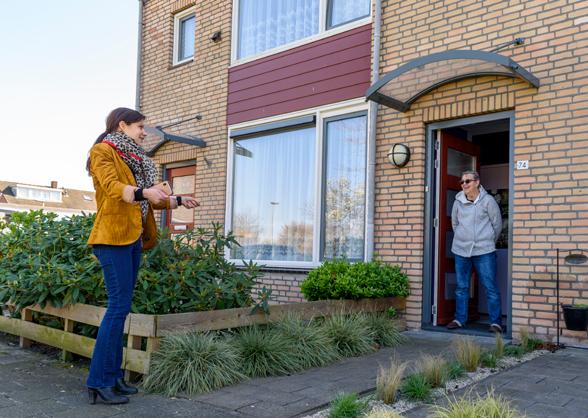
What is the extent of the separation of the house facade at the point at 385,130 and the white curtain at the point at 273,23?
0.9 inches

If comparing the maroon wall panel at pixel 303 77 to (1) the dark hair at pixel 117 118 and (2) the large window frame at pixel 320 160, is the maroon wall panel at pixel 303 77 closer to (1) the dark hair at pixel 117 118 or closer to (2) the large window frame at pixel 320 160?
(2) the large window frame at pixel 320 160

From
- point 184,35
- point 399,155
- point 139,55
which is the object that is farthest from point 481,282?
point 139,55

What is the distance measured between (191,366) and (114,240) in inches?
39.3

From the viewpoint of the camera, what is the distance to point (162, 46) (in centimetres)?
1016

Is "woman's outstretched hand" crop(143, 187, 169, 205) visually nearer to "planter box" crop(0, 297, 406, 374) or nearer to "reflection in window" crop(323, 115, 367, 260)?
"planter box" crop(0, 297, 406, 374)

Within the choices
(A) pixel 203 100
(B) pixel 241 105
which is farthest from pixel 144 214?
(A) pixel 203 100

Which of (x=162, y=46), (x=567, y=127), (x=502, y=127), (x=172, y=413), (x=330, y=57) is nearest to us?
(x=172, y=413)

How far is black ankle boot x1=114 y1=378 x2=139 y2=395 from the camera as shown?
369cm

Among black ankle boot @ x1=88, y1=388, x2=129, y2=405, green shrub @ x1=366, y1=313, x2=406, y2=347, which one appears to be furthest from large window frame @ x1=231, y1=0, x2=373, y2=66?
black ankle boot @ x1=88, y1=388, x2=129, y2=405

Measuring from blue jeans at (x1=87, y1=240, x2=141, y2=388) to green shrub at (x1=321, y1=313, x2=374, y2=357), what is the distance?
76.5 inches

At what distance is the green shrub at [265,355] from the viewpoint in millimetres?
4199

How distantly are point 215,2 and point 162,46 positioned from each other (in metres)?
1.47

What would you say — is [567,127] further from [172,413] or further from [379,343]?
[172,413]

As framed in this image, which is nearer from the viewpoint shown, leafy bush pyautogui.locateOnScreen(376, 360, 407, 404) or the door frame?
leafy bush pyautogui.locateOnScreen(376, 360, 407, 404)
